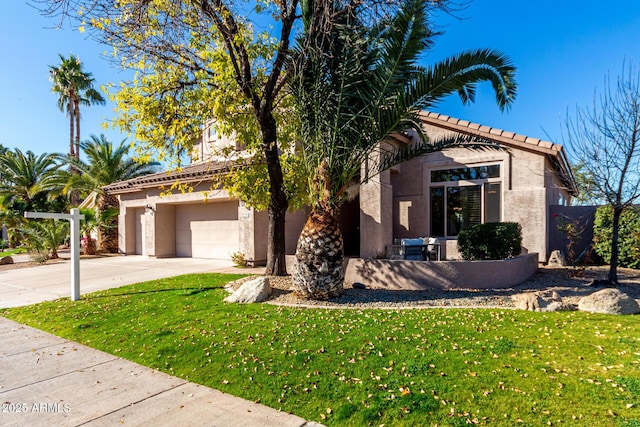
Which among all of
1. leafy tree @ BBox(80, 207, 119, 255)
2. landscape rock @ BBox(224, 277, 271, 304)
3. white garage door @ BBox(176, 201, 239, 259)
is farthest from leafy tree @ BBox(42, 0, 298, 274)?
leafy tree @ BBox(80, 207, 119, 255)

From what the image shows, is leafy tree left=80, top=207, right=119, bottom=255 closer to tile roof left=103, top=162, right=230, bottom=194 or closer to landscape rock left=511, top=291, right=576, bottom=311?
tile roof left=103, top=162, right=230, bottom=194

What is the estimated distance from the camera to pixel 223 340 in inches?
221

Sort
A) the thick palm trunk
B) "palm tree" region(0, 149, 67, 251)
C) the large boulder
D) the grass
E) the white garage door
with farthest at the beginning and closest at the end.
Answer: "palm tree" region(0, 149, 67, 251)
the white garage door
the thick palm trunk
the large boulder
the grass

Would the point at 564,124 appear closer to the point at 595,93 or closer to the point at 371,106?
the point at 595,93

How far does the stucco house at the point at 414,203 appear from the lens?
12.2 m

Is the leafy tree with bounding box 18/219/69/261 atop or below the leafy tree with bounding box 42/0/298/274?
below

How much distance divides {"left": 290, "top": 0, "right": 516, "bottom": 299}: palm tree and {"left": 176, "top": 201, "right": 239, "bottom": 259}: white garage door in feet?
27.2

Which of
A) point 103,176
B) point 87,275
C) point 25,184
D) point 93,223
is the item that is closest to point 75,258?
point 87,275

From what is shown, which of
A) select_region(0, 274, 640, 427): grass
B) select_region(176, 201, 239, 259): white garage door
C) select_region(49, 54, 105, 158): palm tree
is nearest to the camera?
select_region(0, 274, 640, 427): grass

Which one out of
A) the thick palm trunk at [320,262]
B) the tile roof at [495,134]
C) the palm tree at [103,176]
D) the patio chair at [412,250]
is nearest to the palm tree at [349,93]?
the thick palm trunk at [320,262]

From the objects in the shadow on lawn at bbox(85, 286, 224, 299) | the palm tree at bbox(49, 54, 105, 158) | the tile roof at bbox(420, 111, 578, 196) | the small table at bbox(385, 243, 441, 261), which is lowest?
the shadow on lawn at bbox(85, 286, 224, 299)

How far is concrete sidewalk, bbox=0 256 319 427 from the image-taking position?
3.57 m

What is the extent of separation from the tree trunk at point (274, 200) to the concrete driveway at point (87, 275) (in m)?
1.90

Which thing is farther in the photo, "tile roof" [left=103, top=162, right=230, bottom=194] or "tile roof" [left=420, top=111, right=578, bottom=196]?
"tile roof" [left=103, top=162, right=230, bottom=194]
